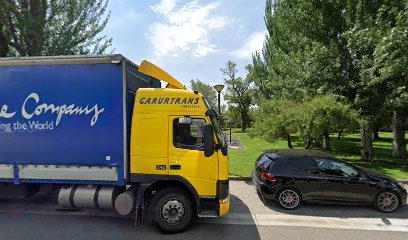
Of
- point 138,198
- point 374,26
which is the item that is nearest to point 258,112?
point 374,26

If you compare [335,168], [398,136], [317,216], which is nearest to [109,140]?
[317,216]

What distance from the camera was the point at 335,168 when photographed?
21.6ft

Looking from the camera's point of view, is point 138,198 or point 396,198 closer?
point 138,198

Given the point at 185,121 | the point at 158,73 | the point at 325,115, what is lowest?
the point at 185,121

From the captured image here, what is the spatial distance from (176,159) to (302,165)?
11.4ft

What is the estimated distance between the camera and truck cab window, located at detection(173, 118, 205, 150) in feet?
17.1

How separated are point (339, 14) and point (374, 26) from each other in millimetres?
3126

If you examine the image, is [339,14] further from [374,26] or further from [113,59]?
[113,59]

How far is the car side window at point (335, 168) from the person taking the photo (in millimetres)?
6516

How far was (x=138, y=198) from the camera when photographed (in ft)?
17.1

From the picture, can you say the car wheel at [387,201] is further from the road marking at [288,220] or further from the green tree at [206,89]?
the green tree at [206,89]

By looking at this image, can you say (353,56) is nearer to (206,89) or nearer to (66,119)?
(66,119)

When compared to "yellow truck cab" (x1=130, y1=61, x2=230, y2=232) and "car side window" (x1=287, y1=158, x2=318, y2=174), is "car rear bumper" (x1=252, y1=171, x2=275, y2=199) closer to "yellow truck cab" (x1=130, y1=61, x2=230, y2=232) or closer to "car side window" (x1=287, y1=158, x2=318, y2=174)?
"car side window" (x1=287, y1=158, x2=318, y2=174)

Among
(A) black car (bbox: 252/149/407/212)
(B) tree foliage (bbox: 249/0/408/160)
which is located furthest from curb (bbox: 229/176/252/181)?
(B) tree foliage (bbox: 249/0/408/160)
